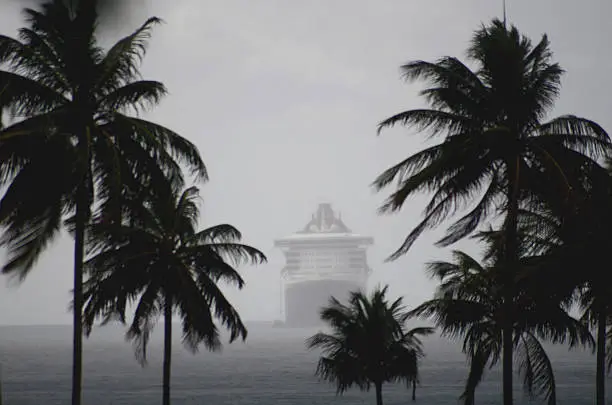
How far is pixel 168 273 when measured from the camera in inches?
977

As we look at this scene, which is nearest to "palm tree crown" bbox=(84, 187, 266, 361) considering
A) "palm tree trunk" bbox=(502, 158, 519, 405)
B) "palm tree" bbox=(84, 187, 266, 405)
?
"palm tree" bbox=(84, 187, 266, 405)

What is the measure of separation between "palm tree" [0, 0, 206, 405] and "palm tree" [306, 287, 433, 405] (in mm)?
12597

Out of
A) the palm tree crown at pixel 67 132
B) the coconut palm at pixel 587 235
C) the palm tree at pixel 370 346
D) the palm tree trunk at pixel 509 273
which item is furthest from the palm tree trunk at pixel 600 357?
the palm tree crown at pixel 67 132

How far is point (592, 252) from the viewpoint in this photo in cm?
1966

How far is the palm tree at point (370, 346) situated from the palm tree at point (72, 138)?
1260cm

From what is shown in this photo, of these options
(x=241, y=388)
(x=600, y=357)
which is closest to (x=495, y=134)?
(x=600, y=357)

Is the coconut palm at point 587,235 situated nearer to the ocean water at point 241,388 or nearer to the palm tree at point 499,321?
the palm tree at point 499,321

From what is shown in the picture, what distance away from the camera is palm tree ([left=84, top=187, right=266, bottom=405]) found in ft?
78.4

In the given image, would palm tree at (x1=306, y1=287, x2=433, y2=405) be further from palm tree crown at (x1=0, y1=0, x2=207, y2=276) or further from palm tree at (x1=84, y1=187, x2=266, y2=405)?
palm tree crown at (x1=0, y1=0, x2=207, y2=276)

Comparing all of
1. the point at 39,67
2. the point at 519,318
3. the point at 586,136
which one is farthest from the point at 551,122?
the point at 39,67

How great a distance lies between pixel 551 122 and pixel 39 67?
1221 cm

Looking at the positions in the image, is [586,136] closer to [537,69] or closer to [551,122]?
[551,122]

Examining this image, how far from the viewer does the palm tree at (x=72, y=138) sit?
1731cm

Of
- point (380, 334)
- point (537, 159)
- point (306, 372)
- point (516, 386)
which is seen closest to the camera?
point (537, 159)
